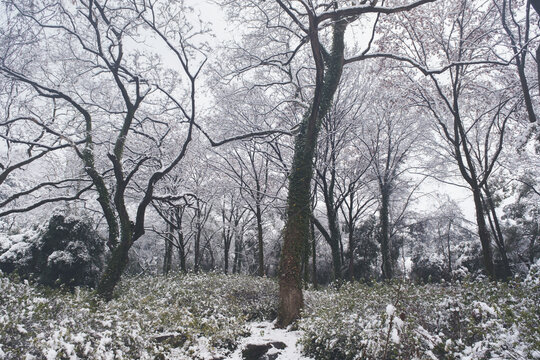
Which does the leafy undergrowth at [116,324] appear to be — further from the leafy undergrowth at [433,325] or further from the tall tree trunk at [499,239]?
the tall tree trunk at [499,239]

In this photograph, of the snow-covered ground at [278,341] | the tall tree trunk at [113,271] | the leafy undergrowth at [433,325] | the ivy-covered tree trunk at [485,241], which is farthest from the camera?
the tall tree trunk at [113,271]

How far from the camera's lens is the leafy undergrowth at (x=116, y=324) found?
3293mm

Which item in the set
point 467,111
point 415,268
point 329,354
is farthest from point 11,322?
point 415,268

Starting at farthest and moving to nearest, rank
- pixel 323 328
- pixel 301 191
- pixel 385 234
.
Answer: pixel 385 234 → pixel 301 191 → pixel 323 328

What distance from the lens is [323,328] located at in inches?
188

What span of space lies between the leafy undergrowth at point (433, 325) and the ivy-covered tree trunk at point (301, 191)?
1.30m

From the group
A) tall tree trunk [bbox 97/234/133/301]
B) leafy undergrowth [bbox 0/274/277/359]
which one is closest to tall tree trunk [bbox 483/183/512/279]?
leafy undergrowth [bbox 0/274/277/359]

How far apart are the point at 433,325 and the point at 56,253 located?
43.3 feet

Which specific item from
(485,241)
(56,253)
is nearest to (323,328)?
(485,241)

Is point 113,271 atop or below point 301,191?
below

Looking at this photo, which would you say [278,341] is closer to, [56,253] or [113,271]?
[113,271]

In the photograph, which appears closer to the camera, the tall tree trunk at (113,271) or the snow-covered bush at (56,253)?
the tall tree trunk at (113,271)

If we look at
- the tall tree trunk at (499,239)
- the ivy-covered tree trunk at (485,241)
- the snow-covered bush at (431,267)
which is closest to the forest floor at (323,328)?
the ivy-covered tree trunk at (485,241)

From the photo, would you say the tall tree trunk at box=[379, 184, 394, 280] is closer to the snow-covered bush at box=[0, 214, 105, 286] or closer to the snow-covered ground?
the snow-covered ground
